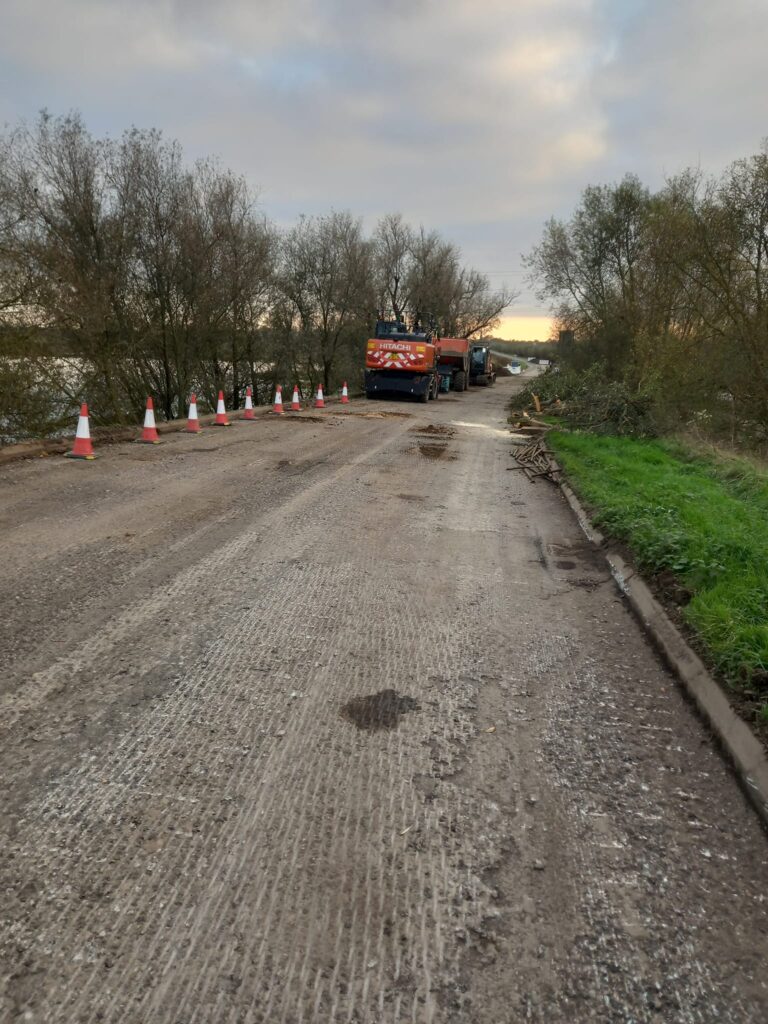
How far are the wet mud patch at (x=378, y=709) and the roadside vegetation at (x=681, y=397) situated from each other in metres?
1.62

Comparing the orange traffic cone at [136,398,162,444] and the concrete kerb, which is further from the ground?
the orange traffic cone at [136,398,162,444]

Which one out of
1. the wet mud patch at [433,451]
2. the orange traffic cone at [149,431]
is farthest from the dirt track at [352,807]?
the orange traffic cone at [149,431]

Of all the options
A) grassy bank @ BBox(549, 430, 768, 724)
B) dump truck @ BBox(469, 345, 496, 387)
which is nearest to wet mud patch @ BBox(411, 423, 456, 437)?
grassy bank @ BBox(549, 430, 768, 724)

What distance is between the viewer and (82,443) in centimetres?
970

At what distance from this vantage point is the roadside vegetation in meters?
4.41

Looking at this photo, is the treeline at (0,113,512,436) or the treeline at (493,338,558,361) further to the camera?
the treeline at (493,338,558,361)

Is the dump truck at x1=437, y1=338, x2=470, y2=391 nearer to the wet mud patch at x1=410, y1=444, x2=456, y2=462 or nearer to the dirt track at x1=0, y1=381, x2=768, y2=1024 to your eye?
the wet mud patch at x1=410, y1=444, x2=456, y2=462

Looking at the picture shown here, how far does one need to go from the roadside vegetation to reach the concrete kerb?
9cm

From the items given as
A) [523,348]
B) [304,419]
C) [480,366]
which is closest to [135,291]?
[304,419]

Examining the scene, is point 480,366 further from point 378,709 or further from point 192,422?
point 378,709

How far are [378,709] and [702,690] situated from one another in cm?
171

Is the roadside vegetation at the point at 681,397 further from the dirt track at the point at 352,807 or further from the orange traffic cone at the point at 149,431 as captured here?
the orange traffic cone at the point at 149,431

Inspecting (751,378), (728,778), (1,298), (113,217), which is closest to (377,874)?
(728,778)

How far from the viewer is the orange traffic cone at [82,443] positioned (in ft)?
31.4
